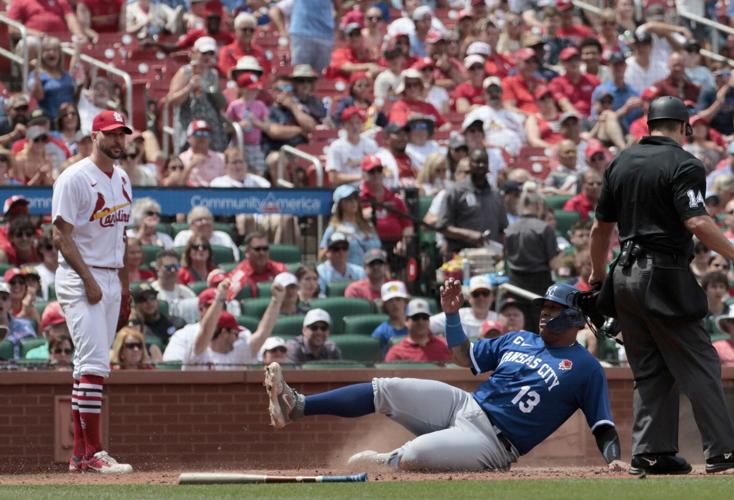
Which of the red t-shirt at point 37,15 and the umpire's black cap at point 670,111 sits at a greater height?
the red t-shirt at point 37,15

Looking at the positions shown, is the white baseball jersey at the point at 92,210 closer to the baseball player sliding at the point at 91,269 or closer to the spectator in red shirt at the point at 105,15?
the baseball player sliding at the point at 91,269

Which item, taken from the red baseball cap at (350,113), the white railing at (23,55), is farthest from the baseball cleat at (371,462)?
the white railing at (23,55)

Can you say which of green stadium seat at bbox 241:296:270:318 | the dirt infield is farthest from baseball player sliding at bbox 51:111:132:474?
green stadium seat at bbox 241:296:270:318

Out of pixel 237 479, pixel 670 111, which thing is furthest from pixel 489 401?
pixel 670 111

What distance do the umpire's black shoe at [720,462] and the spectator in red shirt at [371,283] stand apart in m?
5.51

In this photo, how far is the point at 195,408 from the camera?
10305 millimetres

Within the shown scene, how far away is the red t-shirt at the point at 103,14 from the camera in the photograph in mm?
17766

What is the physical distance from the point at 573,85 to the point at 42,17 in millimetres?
6175

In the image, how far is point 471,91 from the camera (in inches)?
715

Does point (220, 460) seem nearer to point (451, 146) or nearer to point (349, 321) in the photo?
point (349, 321)

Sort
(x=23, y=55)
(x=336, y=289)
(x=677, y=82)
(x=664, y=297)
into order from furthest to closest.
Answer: (x=677, y=82) → (x=23, y=55) → (x=336, y=289) → (x=664, y=297)

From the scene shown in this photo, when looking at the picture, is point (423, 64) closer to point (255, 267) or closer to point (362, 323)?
point (255, 267)

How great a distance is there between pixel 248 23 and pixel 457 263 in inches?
205

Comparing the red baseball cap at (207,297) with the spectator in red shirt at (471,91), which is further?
the spectator in red shirt at (471,91)
